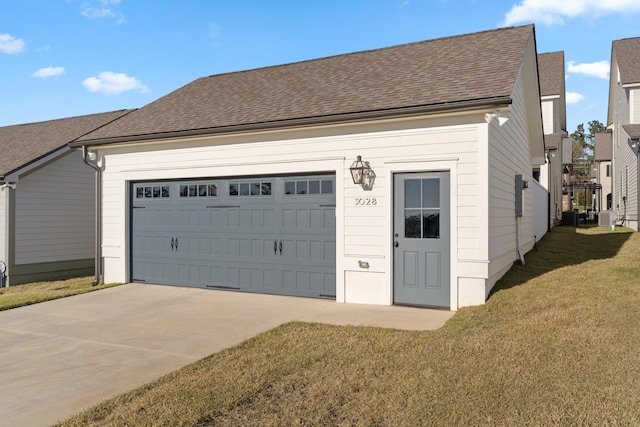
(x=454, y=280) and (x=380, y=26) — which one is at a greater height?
(x=380, y=26)

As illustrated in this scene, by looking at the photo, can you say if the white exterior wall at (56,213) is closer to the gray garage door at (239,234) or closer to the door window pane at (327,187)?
the gray garage door at (239,234)

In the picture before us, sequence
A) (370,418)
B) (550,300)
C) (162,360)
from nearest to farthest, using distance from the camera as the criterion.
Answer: (370,418) < (162,360) < (550,300)

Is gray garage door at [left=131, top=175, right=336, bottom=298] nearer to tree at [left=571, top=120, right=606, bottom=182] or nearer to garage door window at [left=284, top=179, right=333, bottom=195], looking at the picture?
garage door window at [left=284, top=179, right=333, bottom=195]

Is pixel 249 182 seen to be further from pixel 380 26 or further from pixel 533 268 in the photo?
pixel 380 26

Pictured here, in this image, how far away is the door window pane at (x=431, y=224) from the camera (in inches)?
283

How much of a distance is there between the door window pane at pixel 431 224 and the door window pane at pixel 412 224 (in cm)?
7

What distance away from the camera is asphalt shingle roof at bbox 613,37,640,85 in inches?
778

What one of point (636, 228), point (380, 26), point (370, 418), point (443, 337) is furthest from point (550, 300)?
point (636, 228)

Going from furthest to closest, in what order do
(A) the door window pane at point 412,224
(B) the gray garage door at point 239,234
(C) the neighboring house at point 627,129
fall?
1. (C) the neighboring house at point 627,129
2. (B) the gray garage door at point 239,234
3. (A) the door window pane at point 412,224

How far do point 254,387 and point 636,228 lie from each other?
786 inches

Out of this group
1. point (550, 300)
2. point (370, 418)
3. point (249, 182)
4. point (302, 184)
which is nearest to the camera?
point (370, 418)

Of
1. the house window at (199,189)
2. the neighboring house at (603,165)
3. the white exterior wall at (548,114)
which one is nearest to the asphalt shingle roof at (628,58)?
the white exterior wall at (548,114)

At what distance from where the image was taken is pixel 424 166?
7234 mm

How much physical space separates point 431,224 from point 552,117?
20572 millimetres
